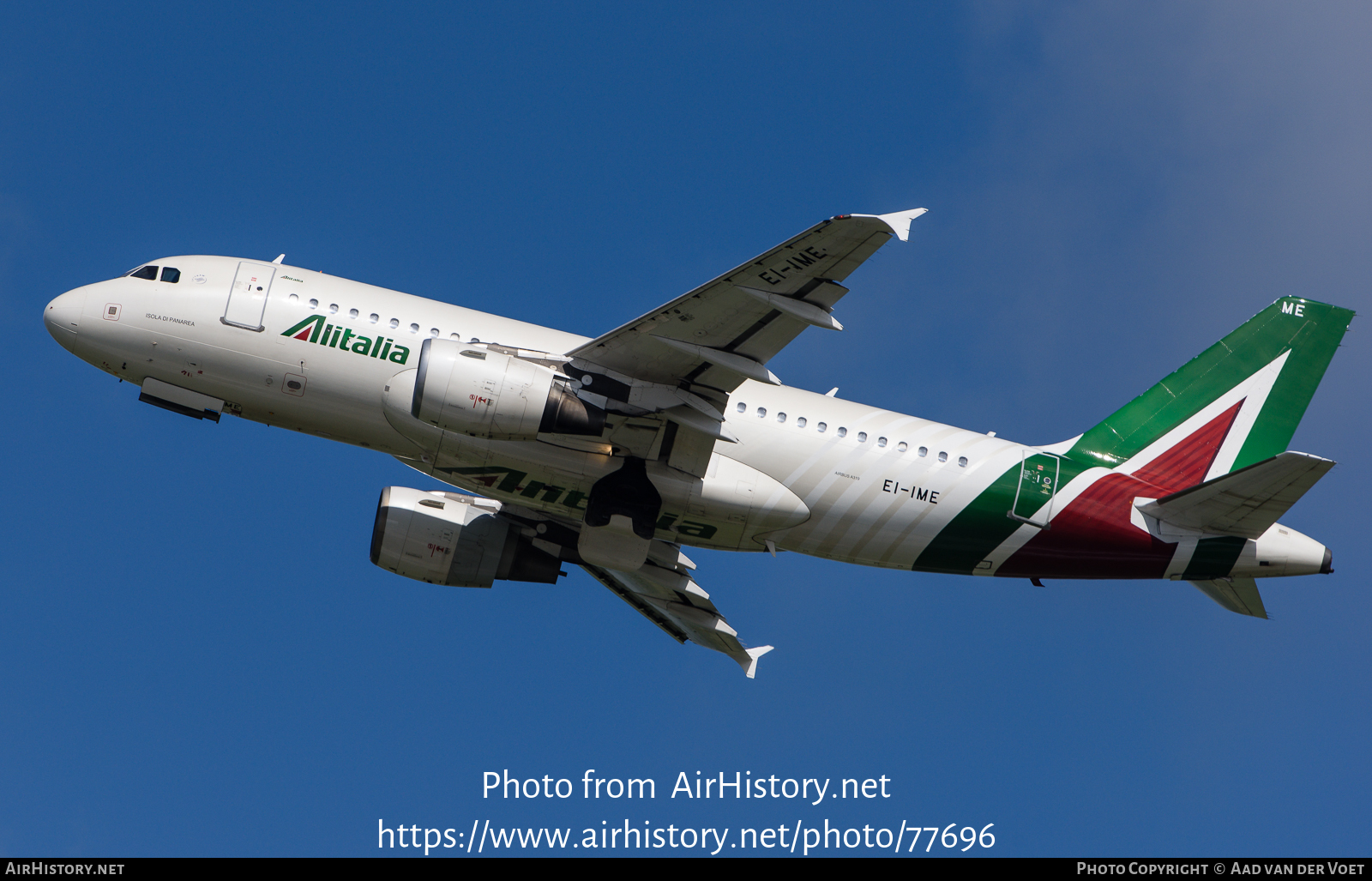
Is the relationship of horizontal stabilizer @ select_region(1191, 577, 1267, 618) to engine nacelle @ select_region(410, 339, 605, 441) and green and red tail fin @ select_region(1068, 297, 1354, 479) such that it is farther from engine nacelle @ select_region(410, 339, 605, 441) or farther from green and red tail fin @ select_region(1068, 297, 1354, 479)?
engine nacelle @ select_region(410, 339, 605, 441)

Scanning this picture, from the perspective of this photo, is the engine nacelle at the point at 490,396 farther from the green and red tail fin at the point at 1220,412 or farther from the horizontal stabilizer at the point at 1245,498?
the horizontal stabilizer at the point at 1245,498

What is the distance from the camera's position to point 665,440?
88.6ft

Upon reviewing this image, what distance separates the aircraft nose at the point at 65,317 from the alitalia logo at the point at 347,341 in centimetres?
508

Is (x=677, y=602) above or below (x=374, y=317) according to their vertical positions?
below

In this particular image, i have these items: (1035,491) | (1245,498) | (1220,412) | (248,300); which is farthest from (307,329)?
(1220,412)

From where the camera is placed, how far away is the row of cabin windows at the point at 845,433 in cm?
2844

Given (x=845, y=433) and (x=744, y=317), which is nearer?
(x=744, y=317)

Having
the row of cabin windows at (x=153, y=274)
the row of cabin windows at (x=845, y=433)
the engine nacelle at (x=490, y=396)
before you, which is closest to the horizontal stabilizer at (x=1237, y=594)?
the row of cabin windows at (x=845, y=433)

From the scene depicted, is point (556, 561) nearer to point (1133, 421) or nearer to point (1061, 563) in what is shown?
point (1061, 563)

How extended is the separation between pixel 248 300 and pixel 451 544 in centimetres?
807

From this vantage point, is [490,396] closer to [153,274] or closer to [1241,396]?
[153,274]

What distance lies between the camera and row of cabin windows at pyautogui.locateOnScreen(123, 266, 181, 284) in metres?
28.6

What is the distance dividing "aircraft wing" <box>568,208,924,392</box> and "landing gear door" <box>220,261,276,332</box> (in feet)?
24.4

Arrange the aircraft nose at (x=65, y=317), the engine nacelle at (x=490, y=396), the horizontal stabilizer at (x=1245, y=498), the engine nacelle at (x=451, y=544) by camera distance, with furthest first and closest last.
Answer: the engine nacelle at (x=451, y=544)
the aircraft nose at (x=65, y=317)
the horizontal stabilizer at (x=1245, y=498)
the engine nacelle at (x=490, y=396)
